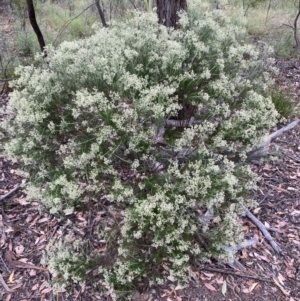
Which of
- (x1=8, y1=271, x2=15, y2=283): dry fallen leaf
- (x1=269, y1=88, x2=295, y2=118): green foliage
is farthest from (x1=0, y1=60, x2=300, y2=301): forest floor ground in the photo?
(x1=269, y1=88, x2=295, y2=118): green foliage

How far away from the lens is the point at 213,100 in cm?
246

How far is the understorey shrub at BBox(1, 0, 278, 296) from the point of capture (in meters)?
2.20

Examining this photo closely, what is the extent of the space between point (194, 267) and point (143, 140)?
3.73ft

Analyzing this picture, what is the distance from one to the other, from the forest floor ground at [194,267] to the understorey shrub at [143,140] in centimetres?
32

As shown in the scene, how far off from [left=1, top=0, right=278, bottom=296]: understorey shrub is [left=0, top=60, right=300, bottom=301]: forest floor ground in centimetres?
32

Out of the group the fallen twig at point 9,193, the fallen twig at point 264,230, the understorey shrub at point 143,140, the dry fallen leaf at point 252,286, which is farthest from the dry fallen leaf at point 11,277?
the fallen twig at point 264,230

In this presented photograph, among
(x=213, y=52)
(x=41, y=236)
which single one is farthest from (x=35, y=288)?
(x=213, y=52)

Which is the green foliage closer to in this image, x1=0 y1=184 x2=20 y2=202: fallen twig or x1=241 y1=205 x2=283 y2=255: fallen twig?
x1=241 y1=205 x2=283 y2=255: fallen twig

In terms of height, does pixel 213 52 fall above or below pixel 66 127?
above

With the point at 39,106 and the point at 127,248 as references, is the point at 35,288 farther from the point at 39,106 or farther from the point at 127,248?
the point at 39,106

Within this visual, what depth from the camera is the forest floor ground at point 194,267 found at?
2637 millimetres

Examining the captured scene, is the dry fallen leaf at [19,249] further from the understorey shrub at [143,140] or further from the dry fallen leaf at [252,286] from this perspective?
the dry fallen leaf at [252,286]

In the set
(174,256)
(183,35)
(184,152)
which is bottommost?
(174,256)

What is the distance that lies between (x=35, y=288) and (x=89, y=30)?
6196mm
